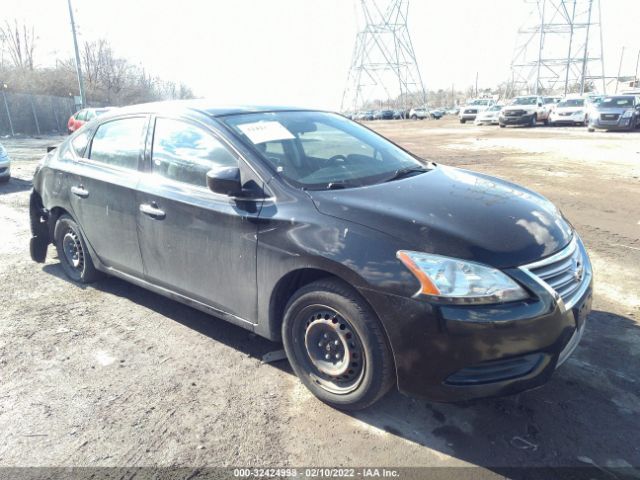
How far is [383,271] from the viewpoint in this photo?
7.88 ft

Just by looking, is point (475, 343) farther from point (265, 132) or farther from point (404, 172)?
point (265, 132)

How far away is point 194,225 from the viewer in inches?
127

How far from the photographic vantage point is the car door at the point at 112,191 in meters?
3.74

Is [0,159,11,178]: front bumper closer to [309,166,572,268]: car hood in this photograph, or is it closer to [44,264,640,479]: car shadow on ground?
[44,264,640,479]: car shadow on ground

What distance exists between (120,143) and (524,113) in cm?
2932

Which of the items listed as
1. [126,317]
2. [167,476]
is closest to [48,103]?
[126,317]

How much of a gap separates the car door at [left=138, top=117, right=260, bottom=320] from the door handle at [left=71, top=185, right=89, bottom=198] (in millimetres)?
857

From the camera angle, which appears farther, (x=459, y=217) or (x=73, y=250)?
(x=73, y=250)

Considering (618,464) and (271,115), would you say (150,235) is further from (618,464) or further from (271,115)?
(618,464)

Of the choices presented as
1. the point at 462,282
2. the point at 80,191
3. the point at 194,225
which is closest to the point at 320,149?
the point at 194,225

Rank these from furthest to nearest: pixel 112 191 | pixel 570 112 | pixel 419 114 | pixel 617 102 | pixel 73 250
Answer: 1. pixel 419 114
2. pixel 570 112
3. pixel 617 102
4. pixel 73 250
5. pixel 112 191

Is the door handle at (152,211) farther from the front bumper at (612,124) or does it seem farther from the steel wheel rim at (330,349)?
the front bumper at (612,124)

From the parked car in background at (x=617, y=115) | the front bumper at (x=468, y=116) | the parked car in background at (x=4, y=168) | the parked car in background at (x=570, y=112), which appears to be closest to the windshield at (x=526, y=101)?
the parked car in background at (x=570, y=112)

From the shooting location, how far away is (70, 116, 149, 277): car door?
374 cm
